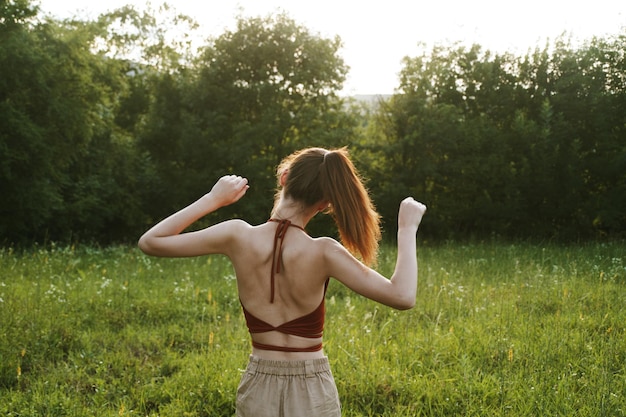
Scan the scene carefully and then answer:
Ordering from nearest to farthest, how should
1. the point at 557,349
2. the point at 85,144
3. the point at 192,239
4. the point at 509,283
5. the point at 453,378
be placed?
the point at 192,239 → the point at 453,378 → the point at 557,349 → the point at 509,283 → the point at 85,144

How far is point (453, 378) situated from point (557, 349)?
113 centimetres

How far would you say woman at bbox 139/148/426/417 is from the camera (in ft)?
7.77

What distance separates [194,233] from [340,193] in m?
0.60

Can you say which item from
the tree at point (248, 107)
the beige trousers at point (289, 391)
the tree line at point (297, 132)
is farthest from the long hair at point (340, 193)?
the tree at point (248, 107)

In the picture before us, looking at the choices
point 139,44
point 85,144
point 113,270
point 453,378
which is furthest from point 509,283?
point 139,44

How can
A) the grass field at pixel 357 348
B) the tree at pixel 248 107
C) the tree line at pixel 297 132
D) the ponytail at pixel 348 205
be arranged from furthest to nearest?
the tree at pixel 248 107, the tree line at pixel 297 132, the grass field at pixel 357 348, the ponytail at pixel 348 205

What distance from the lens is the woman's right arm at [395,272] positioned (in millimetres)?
2191

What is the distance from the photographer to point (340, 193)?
2367 millimetres

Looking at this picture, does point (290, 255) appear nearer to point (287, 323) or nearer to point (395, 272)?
point (287, 323)

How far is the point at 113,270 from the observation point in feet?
32.4

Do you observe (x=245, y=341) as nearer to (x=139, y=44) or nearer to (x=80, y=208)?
(x=80, y=208)

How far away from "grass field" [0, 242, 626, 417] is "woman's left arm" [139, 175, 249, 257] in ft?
8.17

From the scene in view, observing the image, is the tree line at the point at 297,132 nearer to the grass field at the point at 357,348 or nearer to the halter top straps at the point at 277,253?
the grass field at the point at 357,348

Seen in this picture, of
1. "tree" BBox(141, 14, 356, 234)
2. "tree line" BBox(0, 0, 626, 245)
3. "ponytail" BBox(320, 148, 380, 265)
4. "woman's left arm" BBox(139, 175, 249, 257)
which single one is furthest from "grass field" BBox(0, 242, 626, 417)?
"tree" BBox(141, 14, 356, 234)
